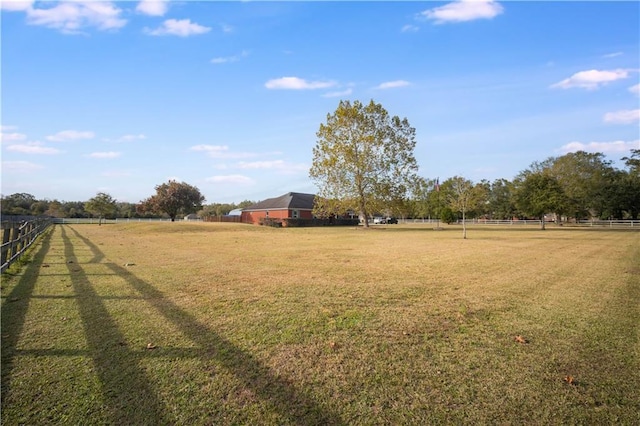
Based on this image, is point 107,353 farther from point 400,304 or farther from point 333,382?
point 400,304

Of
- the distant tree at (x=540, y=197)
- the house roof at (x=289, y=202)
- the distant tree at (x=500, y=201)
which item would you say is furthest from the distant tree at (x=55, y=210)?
the distant tree at (x=500, y=201)

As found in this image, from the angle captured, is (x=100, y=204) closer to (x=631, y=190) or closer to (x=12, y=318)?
(x=12, y=318)

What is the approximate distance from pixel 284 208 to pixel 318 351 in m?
52.8

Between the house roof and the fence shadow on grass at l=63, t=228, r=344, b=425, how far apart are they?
51000 mm

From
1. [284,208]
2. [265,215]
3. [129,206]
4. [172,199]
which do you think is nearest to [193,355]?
[284,208]

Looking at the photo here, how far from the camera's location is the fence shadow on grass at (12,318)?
348cm

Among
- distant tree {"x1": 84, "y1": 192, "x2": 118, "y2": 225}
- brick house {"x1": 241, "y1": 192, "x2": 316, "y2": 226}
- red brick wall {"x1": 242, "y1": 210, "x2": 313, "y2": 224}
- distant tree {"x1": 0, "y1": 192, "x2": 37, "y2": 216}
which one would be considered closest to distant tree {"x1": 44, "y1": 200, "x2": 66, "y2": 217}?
distant tree {"x1": 0, "y1": 192, "x2": 37, "y2": 216}

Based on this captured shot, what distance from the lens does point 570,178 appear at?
58312mm

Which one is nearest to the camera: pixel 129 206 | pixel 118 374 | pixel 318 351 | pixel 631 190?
pixel 118 374

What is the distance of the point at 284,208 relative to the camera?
56.4m

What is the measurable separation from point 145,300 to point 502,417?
5741 millimetres

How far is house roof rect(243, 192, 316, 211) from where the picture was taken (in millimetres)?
57156

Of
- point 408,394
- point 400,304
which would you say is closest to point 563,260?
point 400,304

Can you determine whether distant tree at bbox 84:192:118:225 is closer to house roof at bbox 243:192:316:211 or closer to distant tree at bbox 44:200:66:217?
house roof at bbox 243:192:316:211
